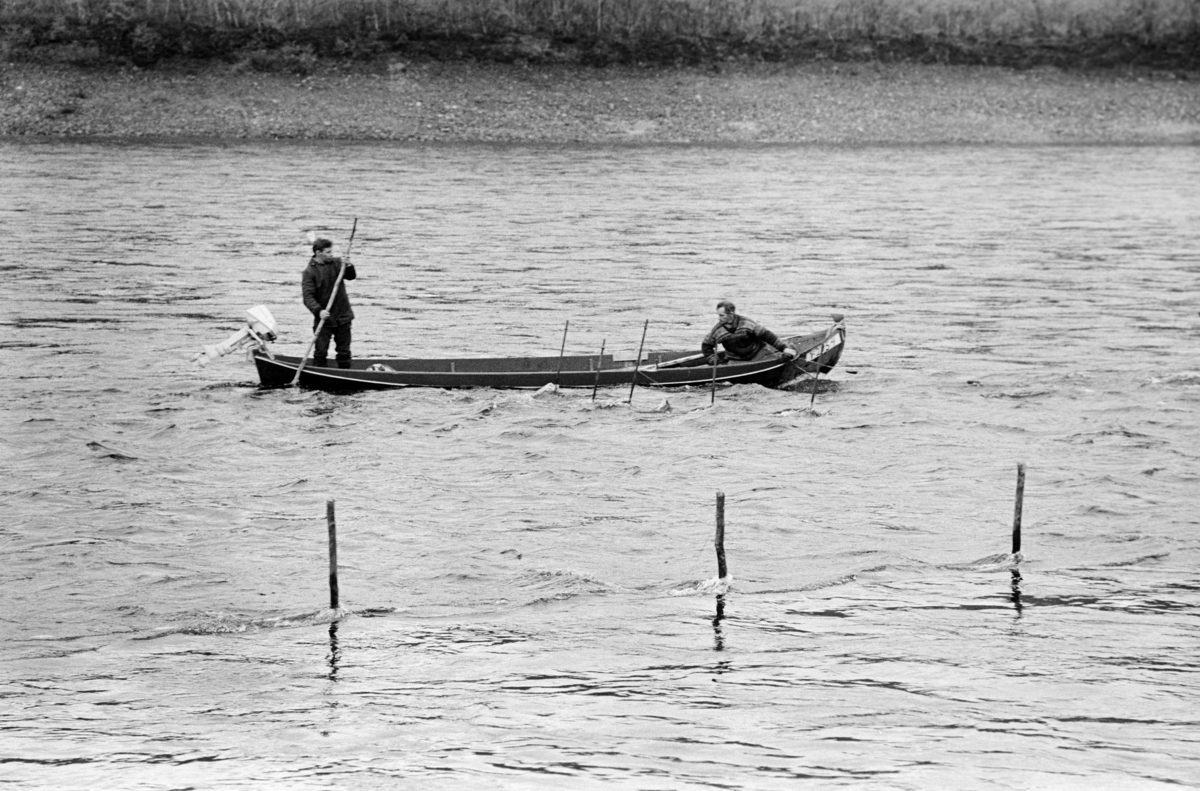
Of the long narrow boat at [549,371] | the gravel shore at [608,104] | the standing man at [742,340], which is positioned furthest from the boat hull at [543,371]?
the gravel shore at [608,104]

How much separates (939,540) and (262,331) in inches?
486

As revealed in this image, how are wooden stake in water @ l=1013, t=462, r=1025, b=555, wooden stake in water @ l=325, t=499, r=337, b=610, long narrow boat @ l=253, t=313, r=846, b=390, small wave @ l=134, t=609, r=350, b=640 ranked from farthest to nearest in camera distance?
long narrow boat @ l=253, t=313, r=846, b=390, wooden stake in water @ l=1013, t=462, r=1025, b=555, small wave @ l=134, t=609, r=350, b=640, wooden stake in water @ l=325, t=499, r=337, b=610

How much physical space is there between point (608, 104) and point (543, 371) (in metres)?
48.5

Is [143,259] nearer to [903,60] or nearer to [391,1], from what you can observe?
[391,1]

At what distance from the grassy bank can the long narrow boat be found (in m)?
48.9

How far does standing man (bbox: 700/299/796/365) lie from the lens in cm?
2555

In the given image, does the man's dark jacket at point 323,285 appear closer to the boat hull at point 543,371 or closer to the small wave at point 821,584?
the boat hull at point 543,371

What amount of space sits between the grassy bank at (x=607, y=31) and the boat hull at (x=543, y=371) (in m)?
48.9

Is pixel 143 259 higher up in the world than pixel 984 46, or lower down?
lower down

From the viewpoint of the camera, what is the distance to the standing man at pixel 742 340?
25547mm

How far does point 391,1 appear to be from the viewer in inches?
3019

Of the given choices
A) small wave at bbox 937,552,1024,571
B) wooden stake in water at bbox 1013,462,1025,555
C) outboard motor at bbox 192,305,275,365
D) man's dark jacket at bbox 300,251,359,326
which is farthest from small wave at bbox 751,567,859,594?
outboard motor at bbox 192,305,275,365

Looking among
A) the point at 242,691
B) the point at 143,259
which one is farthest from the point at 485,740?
the point at 143,259

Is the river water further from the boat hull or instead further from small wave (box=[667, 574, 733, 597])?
the boat hull
